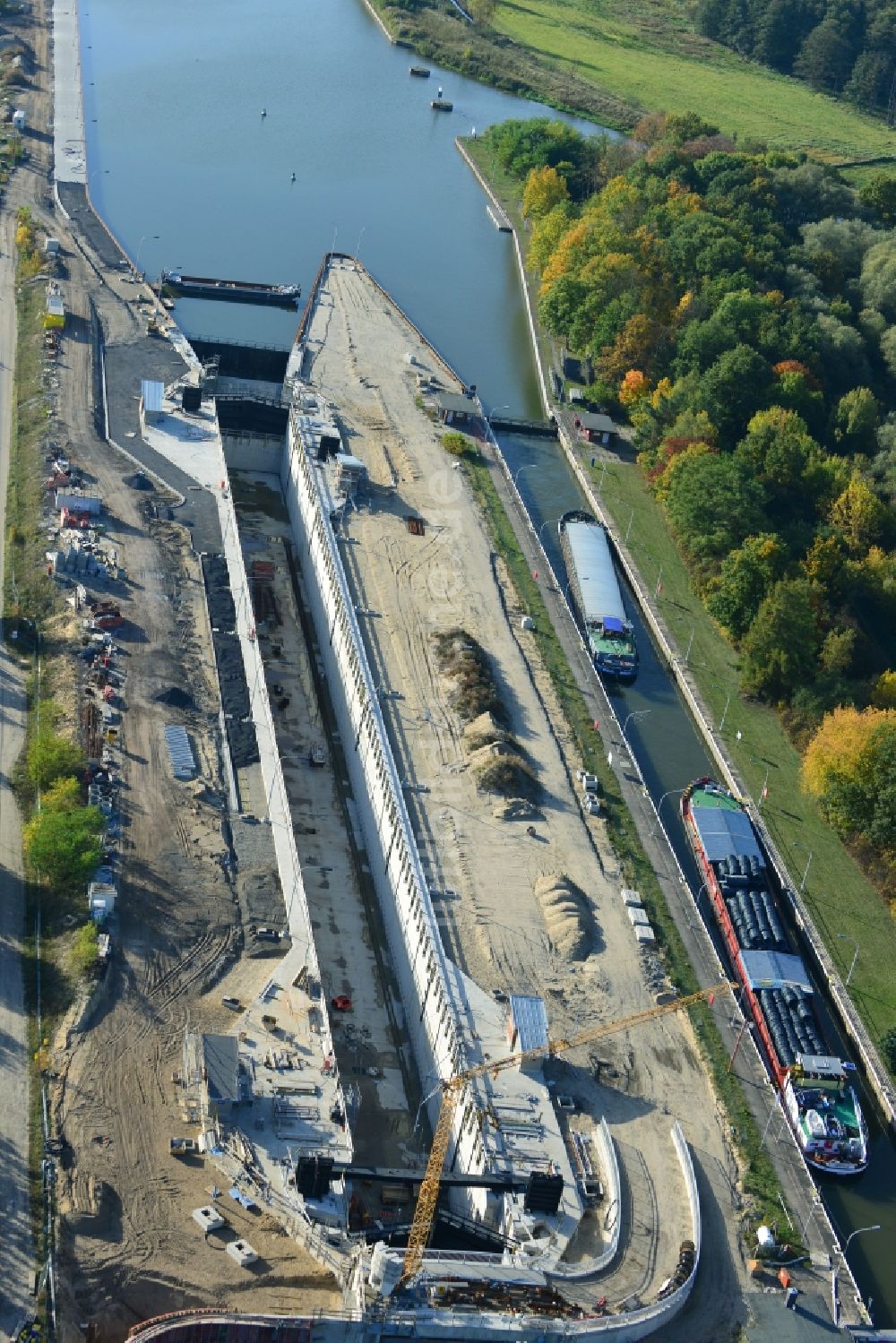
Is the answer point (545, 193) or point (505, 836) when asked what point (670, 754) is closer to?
point (505, 836)

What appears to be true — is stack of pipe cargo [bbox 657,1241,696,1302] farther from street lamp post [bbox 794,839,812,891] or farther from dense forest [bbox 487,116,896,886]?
dense forest [bbox 487,116,896,886]

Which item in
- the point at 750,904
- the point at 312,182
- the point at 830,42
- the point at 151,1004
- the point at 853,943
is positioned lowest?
the point at 312,182

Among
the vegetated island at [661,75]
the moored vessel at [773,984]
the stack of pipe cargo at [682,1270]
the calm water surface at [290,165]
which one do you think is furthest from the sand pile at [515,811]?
the vegetated island at [661,75]

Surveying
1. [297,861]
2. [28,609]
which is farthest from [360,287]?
[297,861]

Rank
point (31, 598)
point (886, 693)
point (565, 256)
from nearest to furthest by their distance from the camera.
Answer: point (31, 598), point (886, 693), point (565, 256)

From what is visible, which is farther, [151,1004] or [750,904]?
[750,904]

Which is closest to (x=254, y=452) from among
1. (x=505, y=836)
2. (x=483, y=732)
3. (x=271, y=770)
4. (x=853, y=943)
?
(x=483, y=732)

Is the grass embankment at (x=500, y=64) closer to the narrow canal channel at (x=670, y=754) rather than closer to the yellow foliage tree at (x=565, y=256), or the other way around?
the yellow foliage tree at (x=565, y=256)
